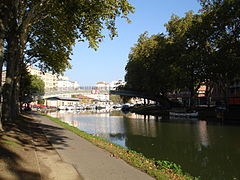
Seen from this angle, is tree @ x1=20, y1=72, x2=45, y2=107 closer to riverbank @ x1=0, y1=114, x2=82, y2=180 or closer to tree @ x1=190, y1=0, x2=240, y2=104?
tree @ x1=190, y1=0, x2=240, y2=104

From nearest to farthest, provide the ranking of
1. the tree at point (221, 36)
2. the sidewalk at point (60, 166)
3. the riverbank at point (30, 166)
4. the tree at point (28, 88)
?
the riverbank at point (30, 166)
the sidewalk at point (60, 166)
the tree at point (221, 36)
the tree at point (28, 88)

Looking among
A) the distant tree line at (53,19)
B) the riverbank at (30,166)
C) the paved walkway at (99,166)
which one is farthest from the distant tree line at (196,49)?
the riverbank at (30,166)

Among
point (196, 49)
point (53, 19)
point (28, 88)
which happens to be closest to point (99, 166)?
point (53, 19)

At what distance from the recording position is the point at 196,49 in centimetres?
3647

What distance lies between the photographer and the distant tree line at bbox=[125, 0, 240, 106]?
3036 cm

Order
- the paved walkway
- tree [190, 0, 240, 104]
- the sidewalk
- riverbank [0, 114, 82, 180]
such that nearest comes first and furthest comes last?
riverbank [0, 114, 82, 180] → the sidewalk → the paved walkway → tree [190, 0, 240, 104]

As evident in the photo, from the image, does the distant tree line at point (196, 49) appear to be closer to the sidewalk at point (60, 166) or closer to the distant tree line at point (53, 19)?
the distant tree line at point (53, 19)

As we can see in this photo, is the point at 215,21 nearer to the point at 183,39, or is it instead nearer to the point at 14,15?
the point at 183,39

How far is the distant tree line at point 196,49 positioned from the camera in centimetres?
3036

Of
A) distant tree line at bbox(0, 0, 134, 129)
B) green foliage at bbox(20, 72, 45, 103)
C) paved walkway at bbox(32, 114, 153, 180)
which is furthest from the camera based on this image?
green foliage at bbox(20, 72, 45, 103)

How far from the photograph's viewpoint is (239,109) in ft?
116

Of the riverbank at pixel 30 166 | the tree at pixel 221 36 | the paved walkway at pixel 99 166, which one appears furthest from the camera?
the tree at pixel 221 36

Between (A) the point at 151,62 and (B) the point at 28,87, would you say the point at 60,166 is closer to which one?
(A) the point at 151,62

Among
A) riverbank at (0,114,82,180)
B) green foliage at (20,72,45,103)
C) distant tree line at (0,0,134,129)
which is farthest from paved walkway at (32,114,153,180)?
green foliage at (20,72,45,103)
